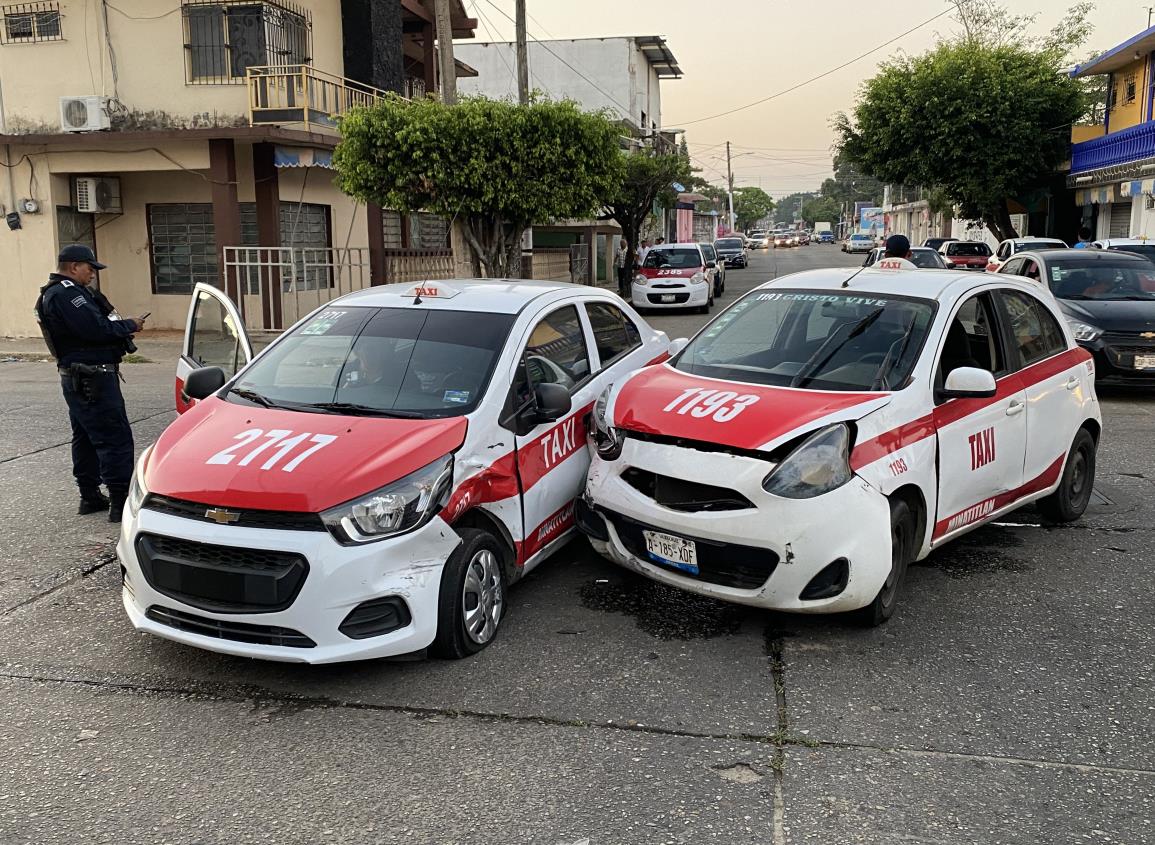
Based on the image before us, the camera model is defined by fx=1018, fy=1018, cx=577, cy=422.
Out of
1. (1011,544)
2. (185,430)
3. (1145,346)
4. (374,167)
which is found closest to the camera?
(185,430)

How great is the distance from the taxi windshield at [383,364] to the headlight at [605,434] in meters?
0.64

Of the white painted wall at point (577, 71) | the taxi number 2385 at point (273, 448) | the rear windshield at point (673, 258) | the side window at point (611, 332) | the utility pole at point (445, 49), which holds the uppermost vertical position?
the white painted wall at point (577, 71)

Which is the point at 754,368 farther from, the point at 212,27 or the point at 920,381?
the point at 212,27

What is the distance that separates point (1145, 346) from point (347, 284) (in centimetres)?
1440

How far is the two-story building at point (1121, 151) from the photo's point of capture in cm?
2566

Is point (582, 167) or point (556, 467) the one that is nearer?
point (556, 467)

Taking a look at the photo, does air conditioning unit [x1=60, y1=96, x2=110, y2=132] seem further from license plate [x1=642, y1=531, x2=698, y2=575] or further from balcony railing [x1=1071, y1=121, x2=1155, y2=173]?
balcony railing [x1=1071, y1=121, x2=1155, y2=173]

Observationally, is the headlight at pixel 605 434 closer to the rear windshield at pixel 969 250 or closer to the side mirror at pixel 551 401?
the side mirror at pixel 551 401

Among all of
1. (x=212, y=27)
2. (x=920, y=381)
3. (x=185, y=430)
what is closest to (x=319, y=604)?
(x=185, y=430)

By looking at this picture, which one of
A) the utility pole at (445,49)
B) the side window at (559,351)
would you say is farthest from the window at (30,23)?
the side window at (559,351)

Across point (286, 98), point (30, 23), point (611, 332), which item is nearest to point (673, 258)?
point (286, 98)

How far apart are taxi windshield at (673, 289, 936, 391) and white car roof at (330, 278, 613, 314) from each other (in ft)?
3.14

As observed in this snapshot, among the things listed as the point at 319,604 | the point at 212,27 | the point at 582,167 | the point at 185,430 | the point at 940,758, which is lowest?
the point at 940,758

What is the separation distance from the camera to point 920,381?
16.5 ft
